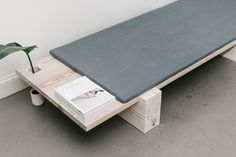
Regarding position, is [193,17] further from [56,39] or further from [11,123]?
[11,123]

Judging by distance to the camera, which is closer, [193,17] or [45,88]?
[45,88]

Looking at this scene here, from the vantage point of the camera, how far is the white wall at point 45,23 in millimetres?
1890

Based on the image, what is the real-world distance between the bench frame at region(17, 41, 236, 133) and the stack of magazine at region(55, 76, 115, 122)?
0.02 meters

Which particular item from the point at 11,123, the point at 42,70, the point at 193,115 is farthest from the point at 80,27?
the point at 193,115

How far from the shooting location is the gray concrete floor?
1.63 m

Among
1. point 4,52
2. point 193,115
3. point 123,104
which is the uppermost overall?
point 4,52

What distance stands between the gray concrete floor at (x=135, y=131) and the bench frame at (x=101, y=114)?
8cm

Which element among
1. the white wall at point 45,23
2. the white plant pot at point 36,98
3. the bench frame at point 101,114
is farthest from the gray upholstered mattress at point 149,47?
the white plant pot at point 36,98

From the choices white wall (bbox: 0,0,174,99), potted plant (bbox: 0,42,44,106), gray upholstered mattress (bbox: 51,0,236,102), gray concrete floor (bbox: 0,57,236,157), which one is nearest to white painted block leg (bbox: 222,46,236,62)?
gray upholstered mattress (bbox: 51,0,236,102)

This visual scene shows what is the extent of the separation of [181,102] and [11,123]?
100 cm

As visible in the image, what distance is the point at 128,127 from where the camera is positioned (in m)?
1.77

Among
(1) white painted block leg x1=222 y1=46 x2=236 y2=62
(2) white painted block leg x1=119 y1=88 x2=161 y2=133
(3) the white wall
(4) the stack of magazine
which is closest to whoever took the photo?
(4) the stack of magazine

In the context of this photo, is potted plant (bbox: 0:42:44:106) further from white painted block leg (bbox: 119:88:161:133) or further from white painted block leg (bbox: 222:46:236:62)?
white painted block leg (bbox: 222:46:236:62)

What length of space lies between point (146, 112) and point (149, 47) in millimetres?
478
